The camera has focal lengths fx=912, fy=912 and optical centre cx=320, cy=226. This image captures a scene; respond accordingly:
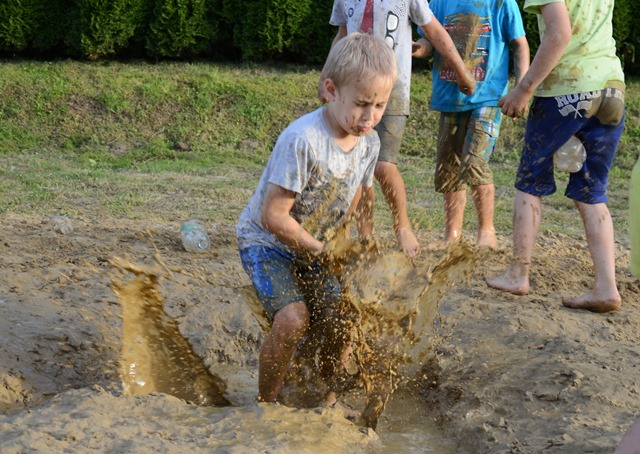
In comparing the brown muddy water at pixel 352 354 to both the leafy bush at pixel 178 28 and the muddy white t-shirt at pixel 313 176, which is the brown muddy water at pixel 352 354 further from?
the leafy bush at pixel 178 28

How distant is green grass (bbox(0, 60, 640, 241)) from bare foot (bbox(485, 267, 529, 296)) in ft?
4.94

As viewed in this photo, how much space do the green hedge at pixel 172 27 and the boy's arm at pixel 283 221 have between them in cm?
865

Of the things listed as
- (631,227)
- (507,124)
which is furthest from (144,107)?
(631,227)

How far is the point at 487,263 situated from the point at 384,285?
187 cm

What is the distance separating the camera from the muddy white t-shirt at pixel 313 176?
347 cm

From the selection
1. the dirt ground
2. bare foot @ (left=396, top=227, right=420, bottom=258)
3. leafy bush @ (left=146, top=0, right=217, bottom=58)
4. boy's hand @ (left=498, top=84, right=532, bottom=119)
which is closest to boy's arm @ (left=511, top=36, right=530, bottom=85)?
boy's hand @ (left=498, top=84, right=532, bottom=119)

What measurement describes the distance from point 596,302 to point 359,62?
2244 mm

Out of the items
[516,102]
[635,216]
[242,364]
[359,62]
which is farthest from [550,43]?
[635,216]

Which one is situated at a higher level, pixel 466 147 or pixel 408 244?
pixel 466 147

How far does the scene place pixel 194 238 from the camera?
576cm

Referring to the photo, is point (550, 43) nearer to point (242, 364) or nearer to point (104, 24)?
point (242, 364)

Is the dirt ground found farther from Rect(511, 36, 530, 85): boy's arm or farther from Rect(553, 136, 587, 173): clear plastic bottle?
Rect(511, 36, 530, 85): boy's arm

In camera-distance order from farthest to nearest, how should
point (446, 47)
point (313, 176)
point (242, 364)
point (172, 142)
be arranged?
point (172, 142) < point (446, 47) < point (242, 364) < point (313, 176)

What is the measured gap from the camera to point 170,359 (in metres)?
4.24
